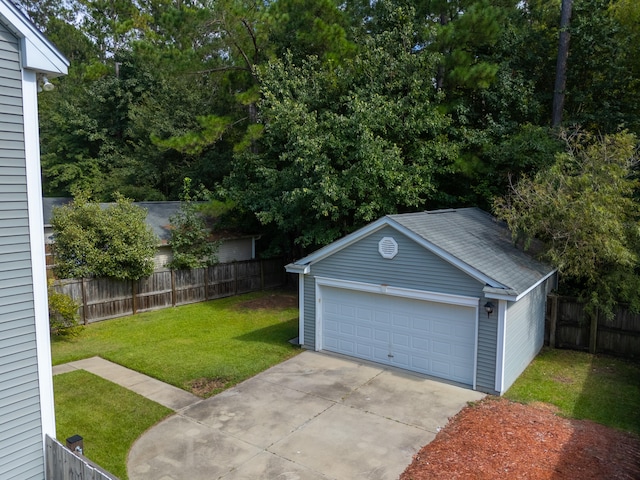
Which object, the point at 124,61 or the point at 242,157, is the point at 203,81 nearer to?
the point at 124,61

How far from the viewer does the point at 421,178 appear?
15766mm

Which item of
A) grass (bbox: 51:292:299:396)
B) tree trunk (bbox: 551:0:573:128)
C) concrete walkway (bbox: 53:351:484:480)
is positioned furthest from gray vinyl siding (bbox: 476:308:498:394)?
tree trunk (bbox: 551:0:573:128)

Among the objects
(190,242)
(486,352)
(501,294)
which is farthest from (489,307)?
(190,242)

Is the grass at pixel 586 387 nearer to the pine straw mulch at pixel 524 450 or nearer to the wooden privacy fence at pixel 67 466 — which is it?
the pine straw mulch at pixel 524 450

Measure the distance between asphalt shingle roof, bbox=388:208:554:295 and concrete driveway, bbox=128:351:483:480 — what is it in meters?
2.67

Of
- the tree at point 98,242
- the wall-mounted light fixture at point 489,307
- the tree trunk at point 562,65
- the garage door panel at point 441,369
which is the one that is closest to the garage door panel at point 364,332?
the garage door panel at point 441,369

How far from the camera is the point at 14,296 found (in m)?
5.53

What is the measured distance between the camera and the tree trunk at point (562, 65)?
17453 millimetres

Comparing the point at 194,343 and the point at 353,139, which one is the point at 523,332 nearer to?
the point at 353,139

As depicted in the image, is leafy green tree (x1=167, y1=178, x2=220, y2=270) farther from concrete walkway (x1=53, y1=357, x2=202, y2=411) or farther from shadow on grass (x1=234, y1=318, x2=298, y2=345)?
concrete walkway (x1=53, y1=357, x2=202, y2=411)

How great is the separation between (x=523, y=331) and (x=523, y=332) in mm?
23

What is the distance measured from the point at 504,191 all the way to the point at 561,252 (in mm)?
5231

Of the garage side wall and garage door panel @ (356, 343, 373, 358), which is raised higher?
the garage side wall

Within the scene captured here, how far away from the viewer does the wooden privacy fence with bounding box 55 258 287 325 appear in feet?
49.4
